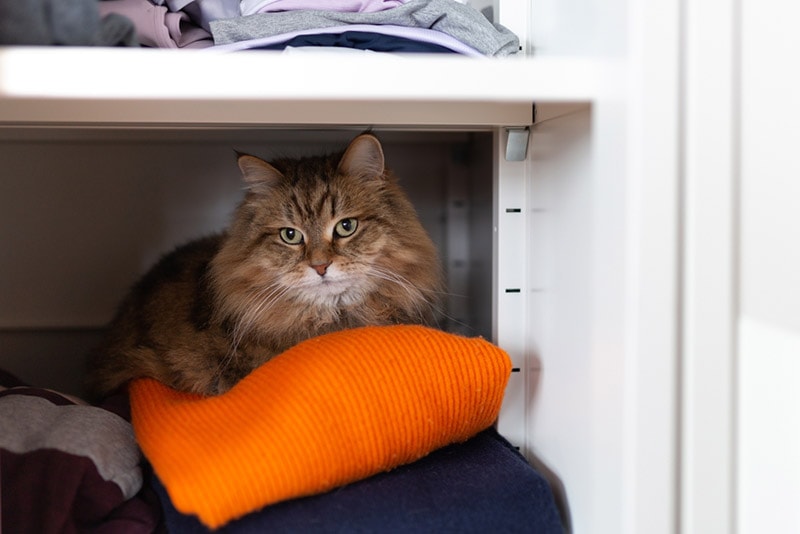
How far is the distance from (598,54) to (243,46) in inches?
21.3

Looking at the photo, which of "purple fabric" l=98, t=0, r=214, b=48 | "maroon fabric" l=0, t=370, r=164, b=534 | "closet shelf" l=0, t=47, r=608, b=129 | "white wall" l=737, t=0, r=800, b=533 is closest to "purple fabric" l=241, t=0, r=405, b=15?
"purple fabric" l=98, t=0, r=214, b=48

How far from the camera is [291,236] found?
1395 millimetres

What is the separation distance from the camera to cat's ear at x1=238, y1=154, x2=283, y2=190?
1372mm

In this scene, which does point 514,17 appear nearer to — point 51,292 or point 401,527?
point 401,527

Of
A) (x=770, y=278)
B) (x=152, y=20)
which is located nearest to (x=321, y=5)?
(x=152, y=20)

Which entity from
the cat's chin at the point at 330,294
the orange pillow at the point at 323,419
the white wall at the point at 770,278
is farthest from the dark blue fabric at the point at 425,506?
the cat's chin at the point at 330,294

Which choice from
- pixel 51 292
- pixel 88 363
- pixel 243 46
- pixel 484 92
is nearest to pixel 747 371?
pixel 484 92

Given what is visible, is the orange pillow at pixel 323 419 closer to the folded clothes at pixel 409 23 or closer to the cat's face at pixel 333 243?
the cat's face at pixel 333 243

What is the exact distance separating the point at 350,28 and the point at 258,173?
412mm

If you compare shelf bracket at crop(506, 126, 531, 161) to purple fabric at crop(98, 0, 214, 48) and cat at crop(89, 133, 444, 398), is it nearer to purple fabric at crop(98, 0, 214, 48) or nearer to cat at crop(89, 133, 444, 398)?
cat at crop(89, 133, 444, 398)

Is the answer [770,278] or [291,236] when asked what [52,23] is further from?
[770,278]

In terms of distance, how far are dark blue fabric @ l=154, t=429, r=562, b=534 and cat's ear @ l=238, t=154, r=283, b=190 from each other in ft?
2.06

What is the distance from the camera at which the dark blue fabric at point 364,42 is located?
109cm

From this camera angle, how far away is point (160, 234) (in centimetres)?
189
